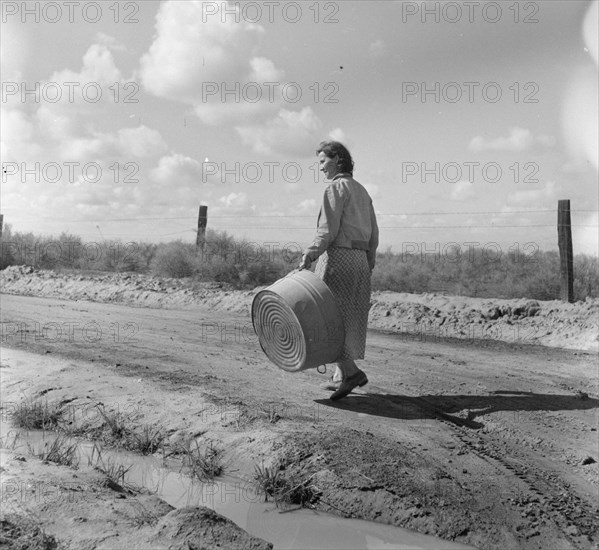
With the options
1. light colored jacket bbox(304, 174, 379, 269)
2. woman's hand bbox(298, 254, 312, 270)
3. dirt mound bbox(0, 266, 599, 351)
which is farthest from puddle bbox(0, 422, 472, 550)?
dirt mound bbox(0, 266, 599, 351)

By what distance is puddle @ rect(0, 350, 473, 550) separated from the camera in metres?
3.73

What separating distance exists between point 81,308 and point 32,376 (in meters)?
6.59

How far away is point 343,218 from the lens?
5.84 m

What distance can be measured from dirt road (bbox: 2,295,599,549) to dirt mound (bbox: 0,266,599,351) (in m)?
1.26

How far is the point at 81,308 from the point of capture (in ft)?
44.5

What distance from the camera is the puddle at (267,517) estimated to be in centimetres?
373

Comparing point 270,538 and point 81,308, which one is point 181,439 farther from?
point 81,308

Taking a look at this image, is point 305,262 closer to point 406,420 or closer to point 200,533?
point 406,420

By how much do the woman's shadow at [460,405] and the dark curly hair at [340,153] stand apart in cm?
207

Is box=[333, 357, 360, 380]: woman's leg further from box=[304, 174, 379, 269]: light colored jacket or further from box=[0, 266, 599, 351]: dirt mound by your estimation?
box=[0, 266, 599, 351]: dirt mound

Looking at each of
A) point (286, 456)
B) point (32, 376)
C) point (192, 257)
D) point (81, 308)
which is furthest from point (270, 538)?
point (192, 257)

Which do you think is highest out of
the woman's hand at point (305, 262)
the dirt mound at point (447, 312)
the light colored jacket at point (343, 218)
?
the light colored jacket at point (343, 218)

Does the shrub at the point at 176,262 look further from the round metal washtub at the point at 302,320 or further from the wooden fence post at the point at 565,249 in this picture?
the round metal washtub at the point at 302,320

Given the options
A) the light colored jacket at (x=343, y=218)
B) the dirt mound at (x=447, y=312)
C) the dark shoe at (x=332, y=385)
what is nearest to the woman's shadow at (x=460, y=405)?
the dark shoe at (x=332, y=385)
